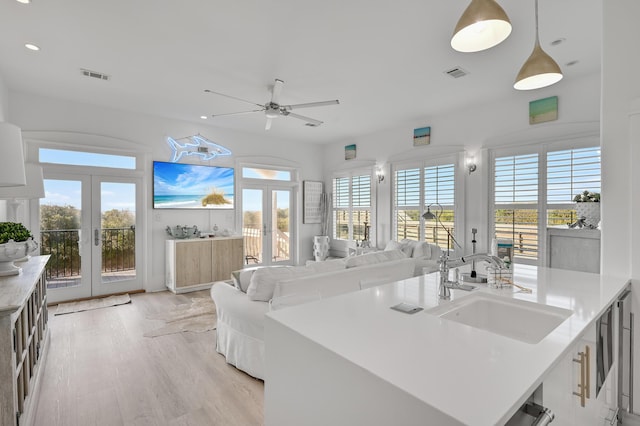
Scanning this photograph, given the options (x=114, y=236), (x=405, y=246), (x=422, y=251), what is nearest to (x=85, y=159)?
(x=114, y=236)

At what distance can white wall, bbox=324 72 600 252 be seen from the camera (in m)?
4.25

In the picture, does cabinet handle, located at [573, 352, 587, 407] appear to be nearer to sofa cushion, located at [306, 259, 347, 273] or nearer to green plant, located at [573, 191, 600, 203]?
sofa cushion, located at [306, 259, 347, 273]

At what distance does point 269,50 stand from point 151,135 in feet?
10.9

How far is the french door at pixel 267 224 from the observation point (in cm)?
702

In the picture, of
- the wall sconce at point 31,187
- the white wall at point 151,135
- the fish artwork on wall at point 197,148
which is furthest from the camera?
the fish artwork on wall at point 197,148

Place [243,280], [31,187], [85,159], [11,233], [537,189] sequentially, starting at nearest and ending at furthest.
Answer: [11,233] → [243,280] → [31,187] → [537,189] → [85,159]

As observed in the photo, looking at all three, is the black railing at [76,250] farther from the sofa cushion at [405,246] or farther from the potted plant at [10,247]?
the sofa cushion at [405,246]

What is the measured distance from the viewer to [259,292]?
8.80ft

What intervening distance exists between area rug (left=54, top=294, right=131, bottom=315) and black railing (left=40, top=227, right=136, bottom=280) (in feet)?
1.53

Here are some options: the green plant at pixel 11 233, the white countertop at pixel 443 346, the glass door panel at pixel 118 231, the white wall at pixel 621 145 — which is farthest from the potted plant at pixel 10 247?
the white wall at pixel 621 145

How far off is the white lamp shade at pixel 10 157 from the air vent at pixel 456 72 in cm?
417

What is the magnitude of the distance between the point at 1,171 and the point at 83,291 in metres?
4.08

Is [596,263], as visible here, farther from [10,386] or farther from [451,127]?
[10,386]

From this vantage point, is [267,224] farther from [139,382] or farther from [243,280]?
[139,382]
